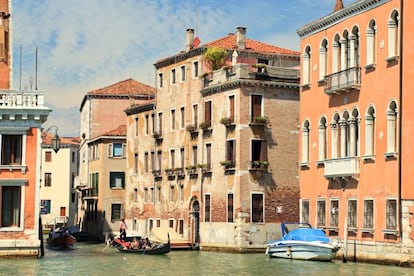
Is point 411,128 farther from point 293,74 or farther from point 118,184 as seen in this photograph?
point 118,184

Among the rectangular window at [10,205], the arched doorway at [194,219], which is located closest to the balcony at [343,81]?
the rectangular window at [10,205]

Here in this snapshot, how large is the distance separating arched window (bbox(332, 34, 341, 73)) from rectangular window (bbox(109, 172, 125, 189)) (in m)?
22.0

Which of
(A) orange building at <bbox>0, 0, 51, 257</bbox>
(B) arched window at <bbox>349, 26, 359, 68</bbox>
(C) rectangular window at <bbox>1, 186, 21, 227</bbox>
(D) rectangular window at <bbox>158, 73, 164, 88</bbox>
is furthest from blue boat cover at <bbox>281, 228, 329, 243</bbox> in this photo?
(D) rectangular window at <bbox>158, 73, 164, 88</bbox>

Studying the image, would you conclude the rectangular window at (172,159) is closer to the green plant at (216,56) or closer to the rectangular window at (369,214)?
the green plant at (216,56)

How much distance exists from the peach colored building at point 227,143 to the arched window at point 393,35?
9.92 metres

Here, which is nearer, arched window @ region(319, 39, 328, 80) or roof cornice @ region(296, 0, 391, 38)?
roof cornice @ region(296, 0, 391, 38)

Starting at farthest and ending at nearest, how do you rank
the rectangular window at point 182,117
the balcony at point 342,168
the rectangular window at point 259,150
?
the rectangular window at point 182,117 < the rectangular window at point 259,150 < the balcony at point 342,168

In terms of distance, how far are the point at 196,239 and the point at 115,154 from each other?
491 inches

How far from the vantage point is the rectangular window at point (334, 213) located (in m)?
30.2

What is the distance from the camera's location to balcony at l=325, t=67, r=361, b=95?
2889cm

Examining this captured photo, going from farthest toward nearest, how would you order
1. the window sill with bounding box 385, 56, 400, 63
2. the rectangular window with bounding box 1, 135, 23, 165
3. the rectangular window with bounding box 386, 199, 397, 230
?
the rectangular window with bounding box 1, 135, 23, 165 < the window sill with bounding box 385, 56, 400, 63 < the rectangular window with bounding box 386, 199, 397, 230

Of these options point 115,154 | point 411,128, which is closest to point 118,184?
point 115,154

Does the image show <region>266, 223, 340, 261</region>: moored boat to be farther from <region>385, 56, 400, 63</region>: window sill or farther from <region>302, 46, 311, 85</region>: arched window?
<region>385, 56, 400, 63</region>: window sill

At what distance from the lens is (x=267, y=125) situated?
36.6 metres
